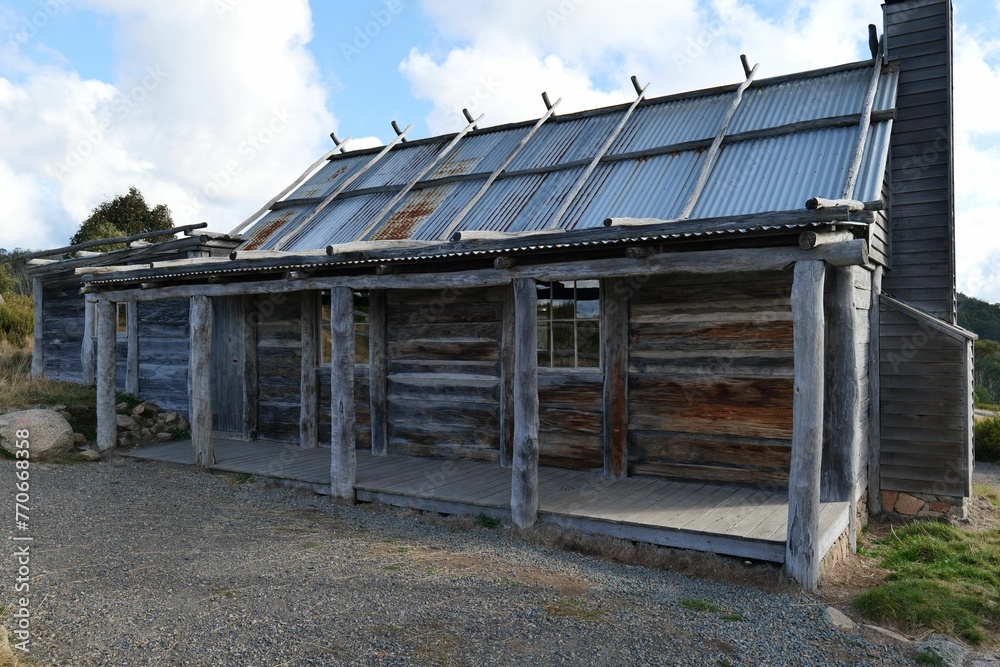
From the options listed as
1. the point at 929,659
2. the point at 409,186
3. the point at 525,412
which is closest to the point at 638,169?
the point at 409,186

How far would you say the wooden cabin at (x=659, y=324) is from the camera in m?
6.52

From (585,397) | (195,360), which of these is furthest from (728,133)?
(195,360)

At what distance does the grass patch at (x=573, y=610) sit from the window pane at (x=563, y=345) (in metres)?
3.95

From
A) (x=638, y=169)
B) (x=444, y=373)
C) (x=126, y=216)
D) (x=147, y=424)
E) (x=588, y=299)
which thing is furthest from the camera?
(x=126, y=216)

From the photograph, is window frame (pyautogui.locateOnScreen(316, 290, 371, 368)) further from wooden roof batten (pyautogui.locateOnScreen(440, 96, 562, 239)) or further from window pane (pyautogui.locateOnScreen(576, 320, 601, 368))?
window pane (pyautogui.locateOnScreen(576, 320, 601, 368))

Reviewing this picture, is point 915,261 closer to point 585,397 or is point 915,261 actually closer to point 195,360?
point 585,397

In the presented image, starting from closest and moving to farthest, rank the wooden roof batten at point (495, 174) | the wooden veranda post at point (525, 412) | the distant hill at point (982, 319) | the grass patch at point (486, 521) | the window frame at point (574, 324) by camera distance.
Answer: the wooden veranda post at point (525, 412), the grass patch at point (486, 521), the window frame at point (574, 324), the wooden roof batten at point (495, 174), the distant hill at point (982, 319)

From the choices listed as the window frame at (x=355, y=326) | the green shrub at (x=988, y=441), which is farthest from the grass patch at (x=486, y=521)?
the green shrub at (x=988, y=441)

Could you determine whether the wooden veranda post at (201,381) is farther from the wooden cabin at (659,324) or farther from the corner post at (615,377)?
the corner post at (615,377)

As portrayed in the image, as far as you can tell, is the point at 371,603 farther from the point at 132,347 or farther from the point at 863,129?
the point at 132,347

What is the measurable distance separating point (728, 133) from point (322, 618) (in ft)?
26.2

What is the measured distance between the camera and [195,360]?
9.88m

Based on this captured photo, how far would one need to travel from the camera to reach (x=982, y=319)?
127 feet

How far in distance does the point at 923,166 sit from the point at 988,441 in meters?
8.42
